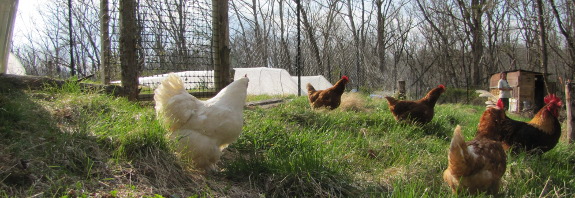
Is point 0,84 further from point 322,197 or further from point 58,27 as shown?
point 58,27

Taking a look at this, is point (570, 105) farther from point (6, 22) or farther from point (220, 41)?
point (6, 22)

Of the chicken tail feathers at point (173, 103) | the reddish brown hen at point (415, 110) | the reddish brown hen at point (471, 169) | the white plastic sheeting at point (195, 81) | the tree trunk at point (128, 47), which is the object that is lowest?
the reddish brown hen at point (471, 169)

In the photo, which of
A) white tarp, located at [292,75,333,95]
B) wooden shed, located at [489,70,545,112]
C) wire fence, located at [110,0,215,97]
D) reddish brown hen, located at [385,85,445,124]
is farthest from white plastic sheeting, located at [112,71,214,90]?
wooden shed, located at [489,70,545,112]

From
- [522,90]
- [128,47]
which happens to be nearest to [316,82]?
[522,90]

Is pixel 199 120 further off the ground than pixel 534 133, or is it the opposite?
pixel 199 120

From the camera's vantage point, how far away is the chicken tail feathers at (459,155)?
106 inches

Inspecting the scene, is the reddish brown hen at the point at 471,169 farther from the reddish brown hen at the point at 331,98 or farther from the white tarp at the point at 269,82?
the white tarp at the point at 269,82

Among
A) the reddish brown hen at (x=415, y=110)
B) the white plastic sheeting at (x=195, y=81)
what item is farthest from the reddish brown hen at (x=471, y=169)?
the white plastic sheeting at (x=195, y=81)

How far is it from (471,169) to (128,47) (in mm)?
3720

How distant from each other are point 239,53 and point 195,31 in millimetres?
10107

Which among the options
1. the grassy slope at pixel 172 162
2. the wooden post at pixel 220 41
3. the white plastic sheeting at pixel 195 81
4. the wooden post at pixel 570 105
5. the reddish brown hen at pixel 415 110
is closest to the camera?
the grassy slope at pixel 172 162

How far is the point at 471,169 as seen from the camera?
2750 millimetres

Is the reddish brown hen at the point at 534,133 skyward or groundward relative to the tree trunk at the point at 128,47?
groundward

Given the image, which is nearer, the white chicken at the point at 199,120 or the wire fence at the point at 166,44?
the white chicken at the point at 199,120
